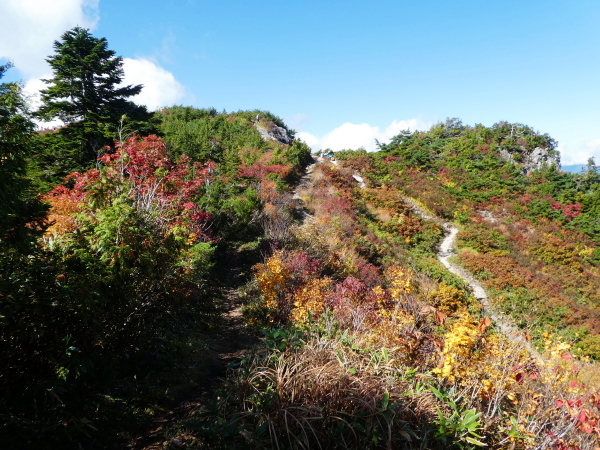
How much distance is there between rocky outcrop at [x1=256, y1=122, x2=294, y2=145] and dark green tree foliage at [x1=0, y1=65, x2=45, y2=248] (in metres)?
29.5

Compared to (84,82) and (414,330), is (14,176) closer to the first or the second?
(414,330)

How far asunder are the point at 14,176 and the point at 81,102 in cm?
1257

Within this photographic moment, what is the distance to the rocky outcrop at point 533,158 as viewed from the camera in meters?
30.0

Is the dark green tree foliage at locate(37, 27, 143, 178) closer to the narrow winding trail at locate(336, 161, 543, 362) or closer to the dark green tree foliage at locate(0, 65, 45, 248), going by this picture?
the dark green tree foliage at locate(0, 65, 45, 248)

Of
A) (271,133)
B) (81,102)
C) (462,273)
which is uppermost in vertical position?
(271,133)

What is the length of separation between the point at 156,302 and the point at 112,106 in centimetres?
1390

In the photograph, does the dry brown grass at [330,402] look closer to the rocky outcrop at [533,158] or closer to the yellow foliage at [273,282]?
the yellow foliage at [273,282]

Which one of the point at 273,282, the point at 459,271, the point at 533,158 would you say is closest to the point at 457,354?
the point at 273,282

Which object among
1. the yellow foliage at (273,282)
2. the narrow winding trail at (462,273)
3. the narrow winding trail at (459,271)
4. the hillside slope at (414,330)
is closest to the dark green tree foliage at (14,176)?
the hillside slope at (414,330)

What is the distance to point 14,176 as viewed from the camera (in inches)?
154

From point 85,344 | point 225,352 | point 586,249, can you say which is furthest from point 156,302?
point 586,249

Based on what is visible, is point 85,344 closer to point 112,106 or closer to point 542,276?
point 112,106

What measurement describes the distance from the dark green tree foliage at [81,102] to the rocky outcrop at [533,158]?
113 ft

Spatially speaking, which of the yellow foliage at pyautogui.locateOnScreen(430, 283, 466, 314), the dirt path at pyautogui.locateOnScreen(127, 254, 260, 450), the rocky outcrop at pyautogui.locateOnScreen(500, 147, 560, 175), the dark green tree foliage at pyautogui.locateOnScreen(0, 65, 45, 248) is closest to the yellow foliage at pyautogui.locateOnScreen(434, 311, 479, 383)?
the dirt path at pyautogui.locateOnScreen(127, 254, 260, 450)
